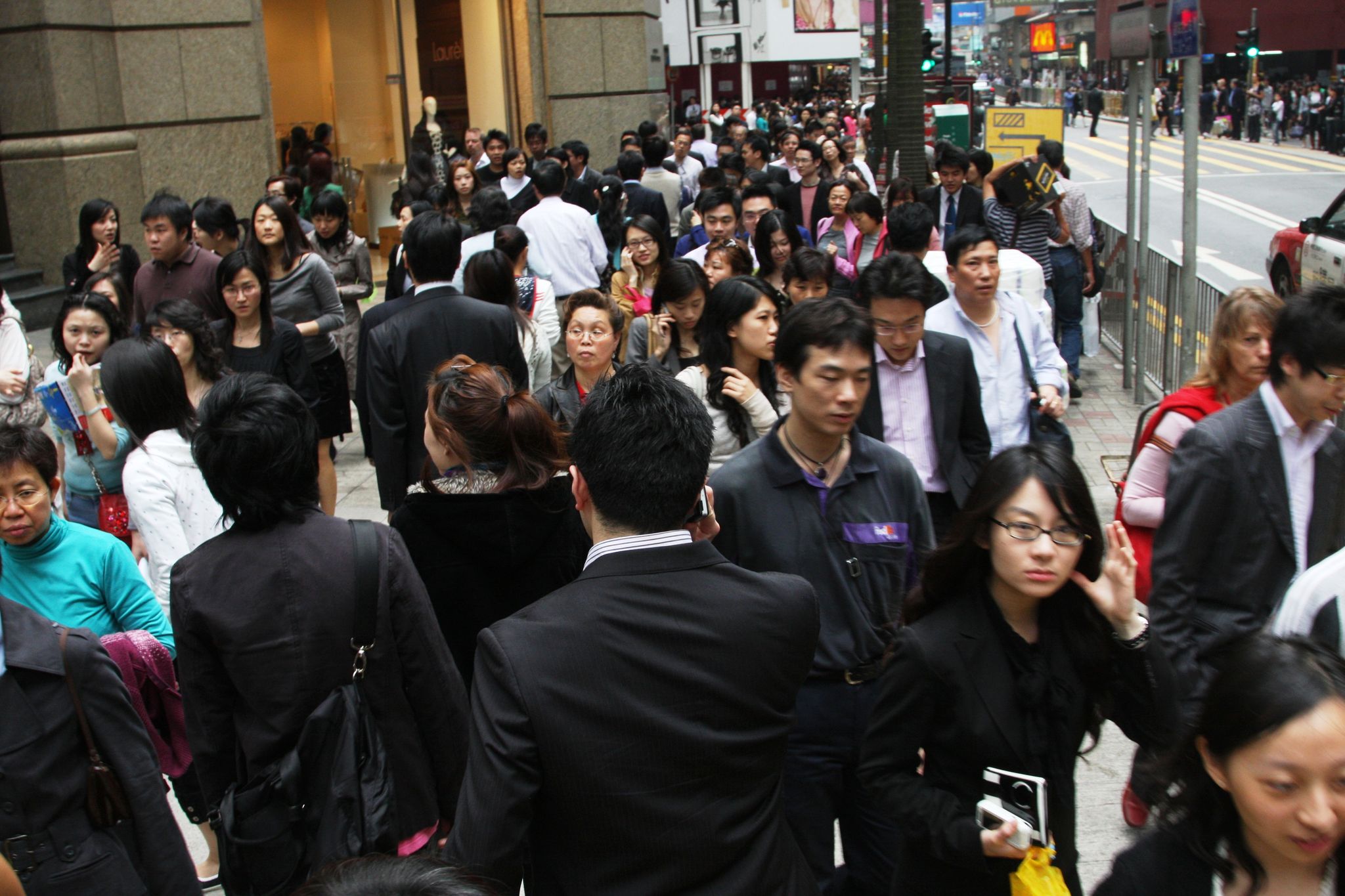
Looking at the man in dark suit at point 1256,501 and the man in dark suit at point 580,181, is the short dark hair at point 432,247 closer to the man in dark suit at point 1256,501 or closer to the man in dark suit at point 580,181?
the man in dark suit at point 1256,501

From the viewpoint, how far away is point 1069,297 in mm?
10492

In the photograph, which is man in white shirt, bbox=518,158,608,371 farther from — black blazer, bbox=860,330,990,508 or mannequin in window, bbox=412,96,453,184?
mannequin in window, bbox=412,96,453,184

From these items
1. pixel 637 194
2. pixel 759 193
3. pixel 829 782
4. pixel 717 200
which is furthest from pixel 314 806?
pixel 637 194

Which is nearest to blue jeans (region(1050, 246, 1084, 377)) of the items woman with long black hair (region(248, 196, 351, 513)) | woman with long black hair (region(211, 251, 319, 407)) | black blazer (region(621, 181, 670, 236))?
black blazer (region(621, 181, 670, 236))

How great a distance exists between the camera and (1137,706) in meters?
2.82

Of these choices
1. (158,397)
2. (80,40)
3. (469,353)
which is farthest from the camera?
(80,40)

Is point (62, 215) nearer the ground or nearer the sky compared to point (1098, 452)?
nearer the sky

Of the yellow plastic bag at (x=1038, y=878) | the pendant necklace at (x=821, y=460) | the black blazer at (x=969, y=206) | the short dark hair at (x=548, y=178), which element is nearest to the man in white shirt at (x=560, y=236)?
the short dark hair at (x=548, y=178)

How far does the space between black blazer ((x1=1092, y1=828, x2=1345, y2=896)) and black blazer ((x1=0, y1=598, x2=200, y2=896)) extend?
7.07 feet

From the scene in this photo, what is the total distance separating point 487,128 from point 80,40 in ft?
20.8

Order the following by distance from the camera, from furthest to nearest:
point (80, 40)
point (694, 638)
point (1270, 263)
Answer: point (1270, 263), point (80, 40), point (694, 638)

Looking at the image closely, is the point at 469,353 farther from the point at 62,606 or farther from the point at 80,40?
the point at 80,40

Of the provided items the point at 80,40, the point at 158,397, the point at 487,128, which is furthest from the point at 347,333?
the point at 487,128

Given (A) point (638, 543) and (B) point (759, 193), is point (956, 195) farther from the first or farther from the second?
(A) point (638, 543)
